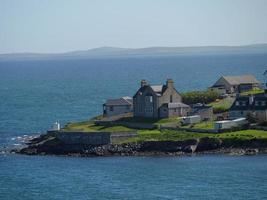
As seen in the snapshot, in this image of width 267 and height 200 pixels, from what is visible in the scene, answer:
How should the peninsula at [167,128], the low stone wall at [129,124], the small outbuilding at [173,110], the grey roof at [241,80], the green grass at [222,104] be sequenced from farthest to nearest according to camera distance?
the grey roof at [241,80] < the green grass at [222,104] < the small outbuilding at [173,110] < the low stone wall at [129,124] < the peninsula at [167,128]

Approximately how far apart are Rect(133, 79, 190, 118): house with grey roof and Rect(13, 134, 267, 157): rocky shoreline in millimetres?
11045

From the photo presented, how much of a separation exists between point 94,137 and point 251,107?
15.1m

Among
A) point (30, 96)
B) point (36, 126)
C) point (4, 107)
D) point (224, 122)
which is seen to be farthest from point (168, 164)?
point (30, 96)

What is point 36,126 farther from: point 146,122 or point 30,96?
point 30,96

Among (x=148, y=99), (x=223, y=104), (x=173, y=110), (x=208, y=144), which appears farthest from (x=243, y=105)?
(x=208, y=144)

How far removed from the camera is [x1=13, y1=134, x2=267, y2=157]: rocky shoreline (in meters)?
82.2

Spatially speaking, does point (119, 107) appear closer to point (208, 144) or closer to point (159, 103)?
point (159, 103)

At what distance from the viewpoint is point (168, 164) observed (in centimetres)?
7775

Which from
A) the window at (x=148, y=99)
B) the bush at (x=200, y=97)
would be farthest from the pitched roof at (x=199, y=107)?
the bush at (x=200, y=97)

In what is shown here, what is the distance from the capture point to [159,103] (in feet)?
316

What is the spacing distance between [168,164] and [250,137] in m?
9.25

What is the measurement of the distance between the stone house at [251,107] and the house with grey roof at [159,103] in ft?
17.7

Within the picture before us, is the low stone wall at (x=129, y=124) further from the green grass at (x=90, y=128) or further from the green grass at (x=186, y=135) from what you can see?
the green grass at (x=186, y=135)

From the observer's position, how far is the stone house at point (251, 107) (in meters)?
90.6
